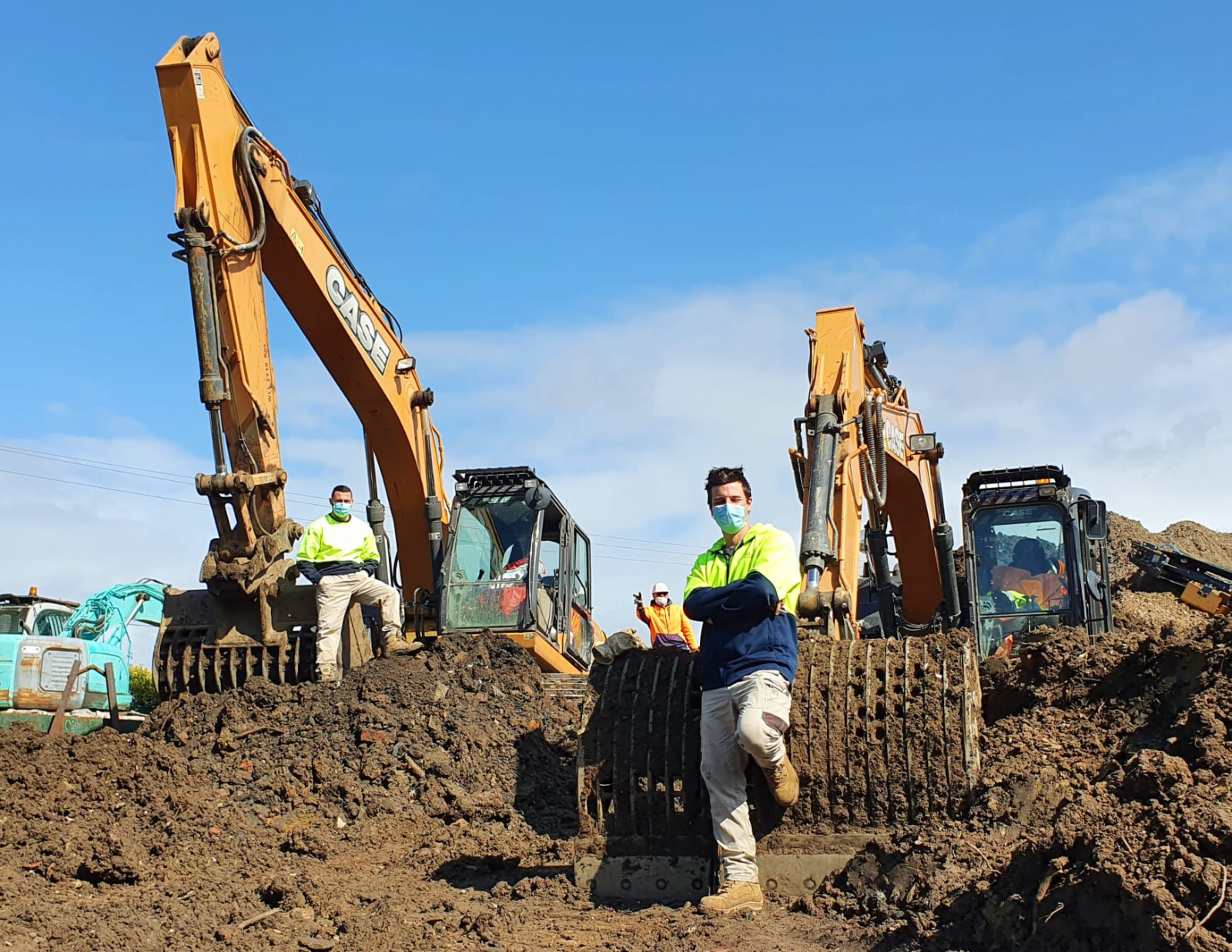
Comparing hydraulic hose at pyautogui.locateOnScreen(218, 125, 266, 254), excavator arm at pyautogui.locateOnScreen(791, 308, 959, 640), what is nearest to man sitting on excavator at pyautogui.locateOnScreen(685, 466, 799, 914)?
excavator arm at pyautogui.locateOnScreen(791, 308, 959, 640)

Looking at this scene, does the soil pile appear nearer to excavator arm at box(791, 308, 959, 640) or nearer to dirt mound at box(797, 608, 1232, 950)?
dirt mound at box(797, 608, 1232, 950)

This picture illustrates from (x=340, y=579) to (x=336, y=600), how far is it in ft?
0.54

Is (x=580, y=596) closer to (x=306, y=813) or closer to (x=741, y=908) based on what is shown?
(x=306, y=813)

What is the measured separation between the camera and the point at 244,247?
32.5ft

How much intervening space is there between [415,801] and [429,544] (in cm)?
399

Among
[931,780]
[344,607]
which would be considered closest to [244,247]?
[344,607]

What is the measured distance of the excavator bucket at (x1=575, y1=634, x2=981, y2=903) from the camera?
6.30 metres

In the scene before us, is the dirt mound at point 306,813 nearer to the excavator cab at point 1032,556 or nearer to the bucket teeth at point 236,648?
the bucket teeth at point 236,648

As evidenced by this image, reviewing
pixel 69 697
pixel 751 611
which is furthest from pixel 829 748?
pixel 69 697

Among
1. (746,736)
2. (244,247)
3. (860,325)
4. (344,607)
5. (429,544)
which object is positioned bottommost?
(746,736)

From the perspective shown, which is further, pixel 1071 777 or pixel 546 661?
pixel 546 661

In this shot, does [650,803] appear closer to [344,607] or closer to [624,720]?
[624,720]

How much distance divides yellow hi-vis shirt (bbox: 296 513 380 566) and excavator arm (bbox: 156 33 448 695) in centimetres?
30

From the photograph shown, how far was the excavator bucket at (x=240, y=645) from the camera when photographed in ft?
32.8
